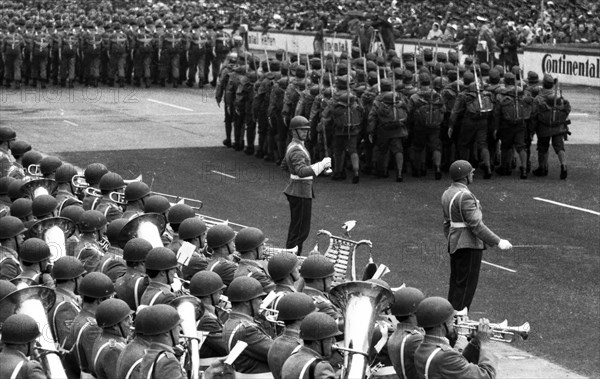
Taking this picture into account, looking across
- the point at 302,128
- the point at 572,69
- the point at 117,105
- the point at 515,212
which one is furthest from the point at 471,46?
the point at 302,128

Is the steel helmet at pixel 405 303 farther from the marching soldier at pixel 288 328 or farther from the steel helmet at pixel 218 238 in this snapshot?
the steel helmet at pixel 218 238

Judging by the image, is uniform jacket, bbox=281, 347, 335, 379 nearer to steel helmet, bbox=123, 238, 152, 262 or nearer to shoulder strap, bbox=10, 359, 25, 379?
shoulder strap, bbox=10, 359, 25, 379

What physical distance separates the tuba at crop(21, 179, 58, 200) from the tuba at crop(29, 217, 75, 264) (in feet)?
6.95

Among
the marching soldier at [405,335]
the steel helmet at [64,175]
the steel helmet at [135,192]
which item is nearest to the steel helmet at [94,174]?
the steel helmet at [64,175]

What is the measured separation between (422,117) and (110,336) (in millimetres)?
12939

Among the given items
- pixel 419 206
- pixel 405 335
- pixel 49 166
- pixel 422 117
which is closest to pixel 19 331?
pixel 405 335

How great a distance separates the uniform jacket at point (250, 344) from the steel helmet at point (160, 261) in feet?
3.72

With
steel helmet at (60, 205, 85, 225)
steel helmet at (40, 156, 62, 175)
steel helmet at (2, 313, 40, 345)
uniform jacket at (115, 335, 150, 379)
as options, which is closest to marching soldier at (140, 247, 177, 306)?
uniform jacket at (115, 335, 150, 379)

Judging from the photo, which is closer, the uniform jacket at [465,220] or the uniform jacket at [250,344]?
A: the uniform jacket at [250,344]

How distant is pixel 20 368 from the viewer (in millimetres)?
8648

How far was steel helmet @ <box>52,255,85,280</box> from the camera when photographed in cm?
1065

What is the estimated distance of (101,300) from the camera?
1002 cm

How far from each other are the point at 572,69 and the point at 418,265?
787 inches

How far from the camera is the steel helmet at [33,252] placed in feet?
37.3
